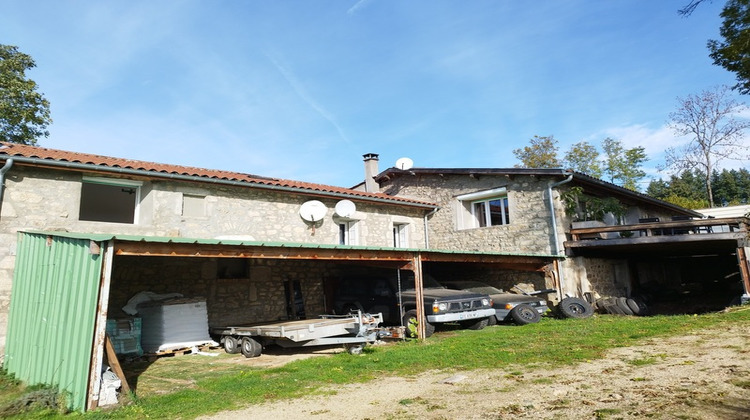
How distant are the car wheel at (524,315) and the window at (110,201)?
29.6ft

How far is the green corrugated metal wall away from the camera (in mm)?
5098

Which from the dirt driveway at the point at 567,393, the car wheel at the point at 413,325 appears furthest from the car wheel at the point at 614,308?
the dirt driveway at the point at 567,393

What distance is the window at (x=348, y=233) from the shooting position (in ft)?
43.3

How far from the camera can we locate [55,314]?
19.0 feet

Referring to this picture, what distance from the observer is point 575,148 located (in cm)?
3428

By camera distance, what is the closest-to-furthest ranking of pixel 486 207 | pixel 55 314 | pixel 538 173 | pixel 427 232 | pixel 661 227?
1. pixel 55 314
2. pixel 661 227
3. pixel 538 173
4. pixel 486 207
5. pixel 427 232

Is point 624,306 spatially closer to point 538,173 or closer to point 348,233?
point 538,173

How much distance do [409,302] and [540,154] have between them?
2495cm

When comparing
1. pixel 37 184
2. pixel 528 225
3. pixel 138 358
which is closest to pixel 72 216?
pixel 37 184

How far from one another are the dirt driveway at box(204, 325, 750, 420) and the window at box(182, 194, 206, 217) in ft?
21.1

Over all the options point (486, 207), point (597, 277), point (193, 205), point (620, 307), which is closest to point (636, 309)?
point (620, 307)

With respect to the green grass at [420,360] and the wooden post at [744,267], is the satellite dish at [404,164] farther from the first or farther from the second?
the wooden post at [744,267]

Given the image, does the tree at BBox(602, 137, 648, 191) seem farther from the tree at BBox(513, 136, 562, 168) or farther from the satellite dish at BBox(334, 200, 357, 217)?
the satellite dish at BBox(334, 200, 357, 217)

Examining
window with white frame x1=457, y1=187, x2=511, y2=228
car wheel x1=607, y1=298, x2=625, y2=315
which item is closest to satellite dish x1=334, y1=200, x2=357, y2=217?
window with white frame x1=457, y1=187, x2=511, y2=228
